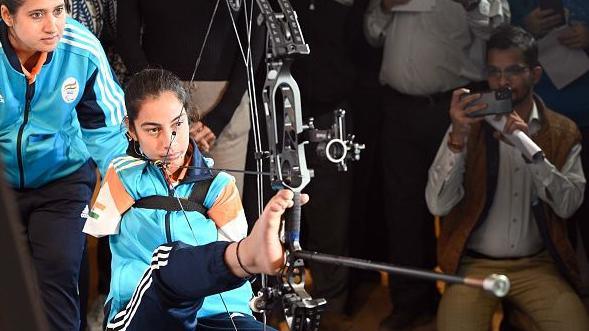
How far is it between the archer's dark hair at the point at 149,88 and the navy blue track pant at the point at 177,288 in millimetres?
249

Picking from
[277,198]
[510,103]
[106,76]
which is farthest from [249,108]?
[277,198]

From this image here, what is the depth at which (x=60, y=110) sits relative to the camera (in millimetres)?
1581

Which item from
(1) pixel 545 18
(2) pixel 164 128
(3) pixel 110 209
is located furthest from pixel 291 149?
(1) pixel 545 18

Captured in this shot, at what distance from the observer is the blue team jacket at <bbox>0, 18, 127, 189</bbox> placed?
5.07 feet

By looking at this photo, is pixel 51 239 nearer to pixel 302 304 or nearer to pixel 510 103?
pixel 302 304

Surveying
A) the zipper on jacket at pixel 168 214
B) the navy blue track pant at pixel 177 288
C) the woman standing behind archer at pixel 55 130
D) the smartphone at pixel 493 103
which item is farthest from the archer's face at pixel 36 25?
the smartphone at pixel 493 103

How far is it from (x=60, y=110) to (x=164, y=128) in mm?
281

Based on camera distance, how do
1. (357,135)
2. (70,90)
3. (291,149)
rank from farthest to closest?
1. (357,135)
2. (70,90)
3. (291,149)

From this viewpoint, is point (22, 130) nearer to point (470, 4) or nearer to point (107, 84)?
point (107, 84)

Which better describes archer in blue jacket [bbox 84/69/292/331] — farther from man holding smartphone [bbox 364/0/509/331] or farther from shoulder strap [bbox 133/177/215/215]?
man holding smartphone [bbox 364/0/509/331]

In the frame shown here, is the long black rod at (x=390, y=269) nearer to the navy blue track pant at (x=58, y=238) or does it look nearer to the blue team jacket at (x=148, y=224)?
the blue team jacket at (x=148, y=224)

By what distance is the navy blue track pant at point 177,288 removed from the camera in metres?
1.13

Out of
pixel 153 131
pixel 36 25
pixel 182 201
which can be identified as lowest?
pixel 182 201

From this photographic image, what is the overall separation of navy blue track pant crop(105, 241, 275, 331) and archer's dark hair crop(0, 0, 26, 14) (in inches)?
18.5
